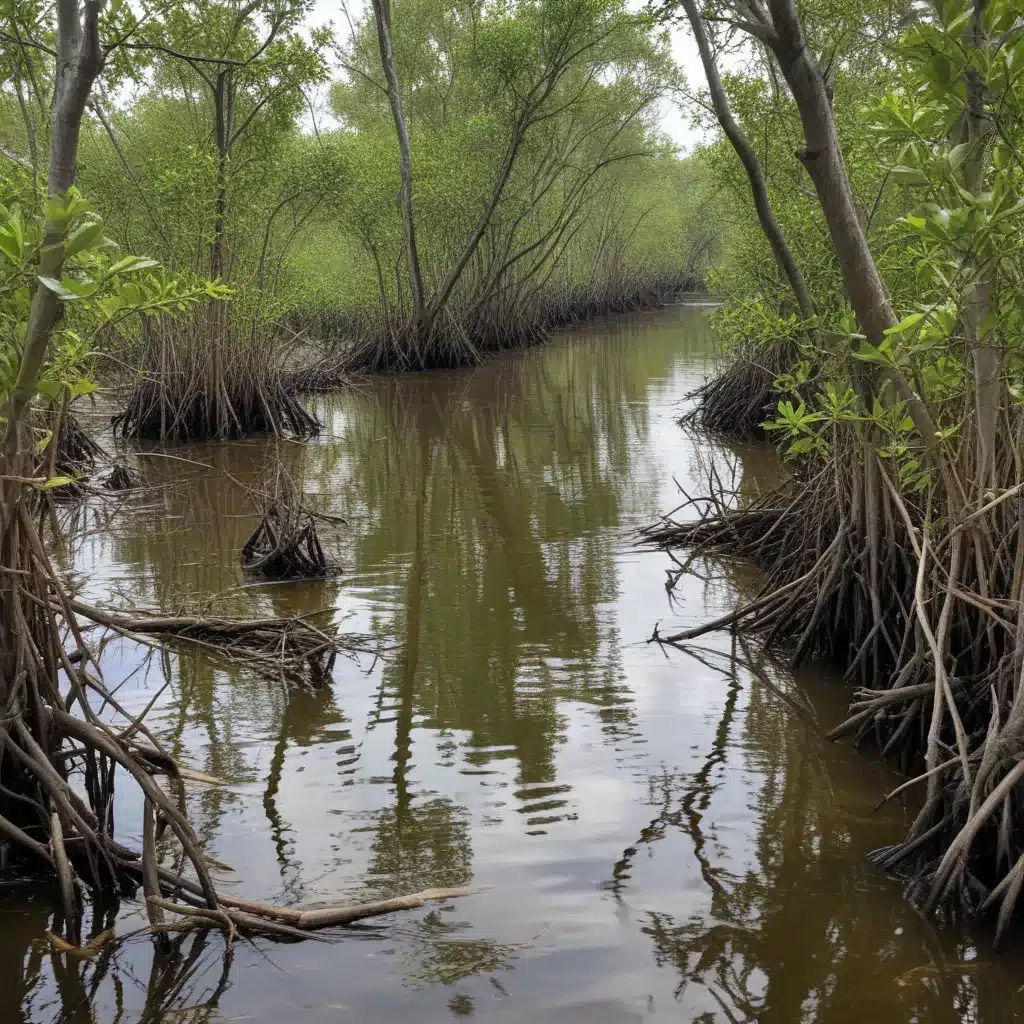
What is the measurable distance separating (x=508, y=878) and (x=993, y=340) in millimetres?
1988

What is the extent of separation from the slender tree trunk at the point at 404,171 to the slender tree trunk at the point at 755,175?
407 inches

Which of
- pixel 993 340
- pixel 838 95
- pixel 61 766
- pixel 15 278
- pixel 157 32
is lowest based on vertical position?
pixel 61 766

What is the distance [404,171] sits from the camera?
1658 cm

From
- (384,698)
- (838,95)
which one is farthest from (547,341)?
(384,698)

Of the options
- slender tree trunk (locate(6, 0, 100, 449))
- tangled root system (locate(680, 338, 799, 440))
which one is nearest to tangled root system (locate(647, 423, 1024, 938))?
slender tree trunk (locate(6, 0, 100, 449))

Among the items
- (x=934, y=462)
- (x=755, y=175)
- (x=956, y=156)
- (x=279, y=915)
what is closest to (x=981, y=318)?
(x=956, y=156)

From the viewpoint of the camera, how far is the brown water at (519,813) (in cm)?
259

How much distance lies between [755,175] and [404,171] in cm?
1148

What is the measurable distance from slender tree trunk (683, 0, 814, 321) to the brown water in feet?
5.11

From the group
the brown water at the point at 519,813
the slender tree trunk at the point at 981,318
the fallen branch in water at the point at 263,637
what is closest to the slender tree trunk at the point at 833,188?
the slender tree trunk at the point at 981,318

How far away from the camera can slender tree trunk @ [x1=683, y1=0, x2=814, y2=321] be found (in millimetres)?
5418

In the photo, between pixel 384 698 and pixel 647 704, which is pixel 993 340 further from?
pixel 384 698

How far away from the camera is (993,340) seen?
126 inches

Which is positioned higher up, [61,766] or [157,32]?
[157,32]
